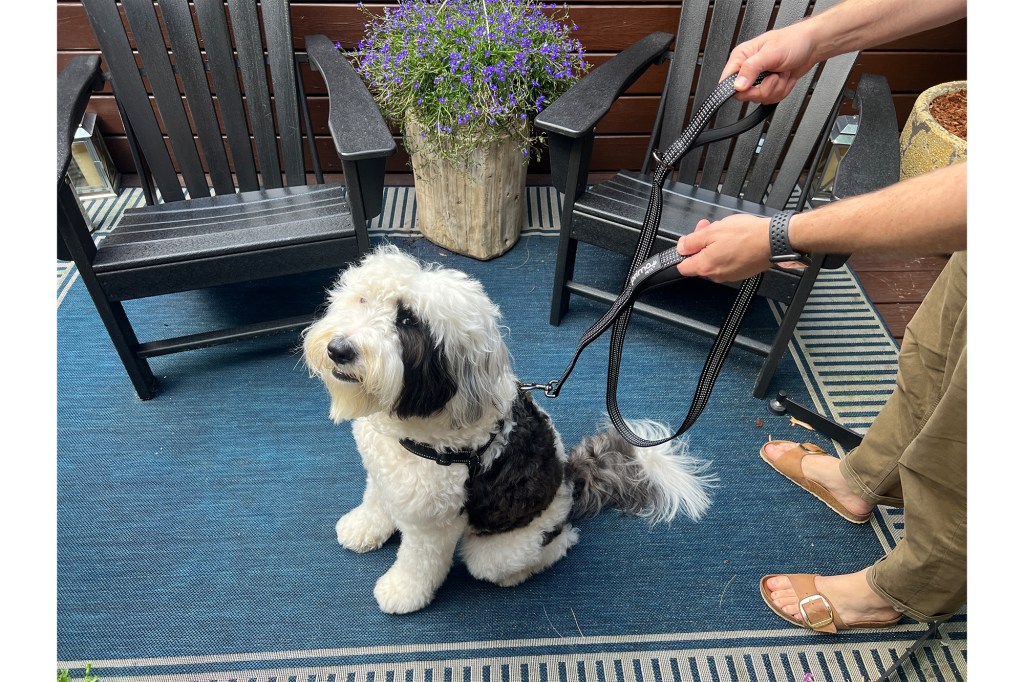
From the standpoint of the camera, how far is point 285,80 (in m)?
2.12

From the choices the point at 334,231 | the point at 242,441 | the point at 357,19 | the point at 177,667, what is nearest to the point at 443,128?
the point at 334,231

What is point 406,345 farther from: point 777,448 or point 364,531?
point 777,448

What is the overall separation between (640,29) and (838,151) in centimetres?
113

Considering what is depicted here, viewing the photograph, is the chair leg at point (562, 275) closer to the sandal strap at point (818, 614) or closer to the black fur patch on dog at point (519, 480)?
the black fur patch on dog at point (519, 480)

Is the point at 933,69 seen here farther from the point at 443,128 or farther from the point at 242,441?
the point at 242,441

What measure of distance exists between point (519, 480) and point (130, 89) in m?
1.98

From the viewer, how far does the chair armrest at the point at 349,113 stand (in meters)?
1.67

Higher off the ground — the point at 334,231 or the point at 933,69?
the point at 933,69

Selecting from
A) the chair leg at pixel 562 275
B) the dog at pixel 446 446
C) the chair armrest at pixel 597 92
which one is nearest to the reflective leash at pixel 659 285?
the dog at pixel 446 446

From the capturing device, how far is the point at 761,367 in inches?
87.4

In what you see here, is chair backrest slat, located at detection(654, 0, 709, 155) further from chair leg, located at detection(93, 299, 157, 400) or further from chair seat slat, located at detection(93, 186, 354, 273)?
chair leg, located at detection(93, 299, 157, 400)

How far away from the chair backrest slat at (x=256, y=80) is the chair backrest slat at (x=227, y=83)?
3cm

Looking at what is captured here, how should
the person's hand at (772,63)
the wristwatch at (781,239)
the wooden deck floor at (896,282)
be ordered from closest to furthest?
the wristwatch at (781,239) → the person's hand at (772,63) → the wooden deck floor at (896,282)

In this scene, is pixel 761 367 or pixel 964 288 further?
pixel 761 367
